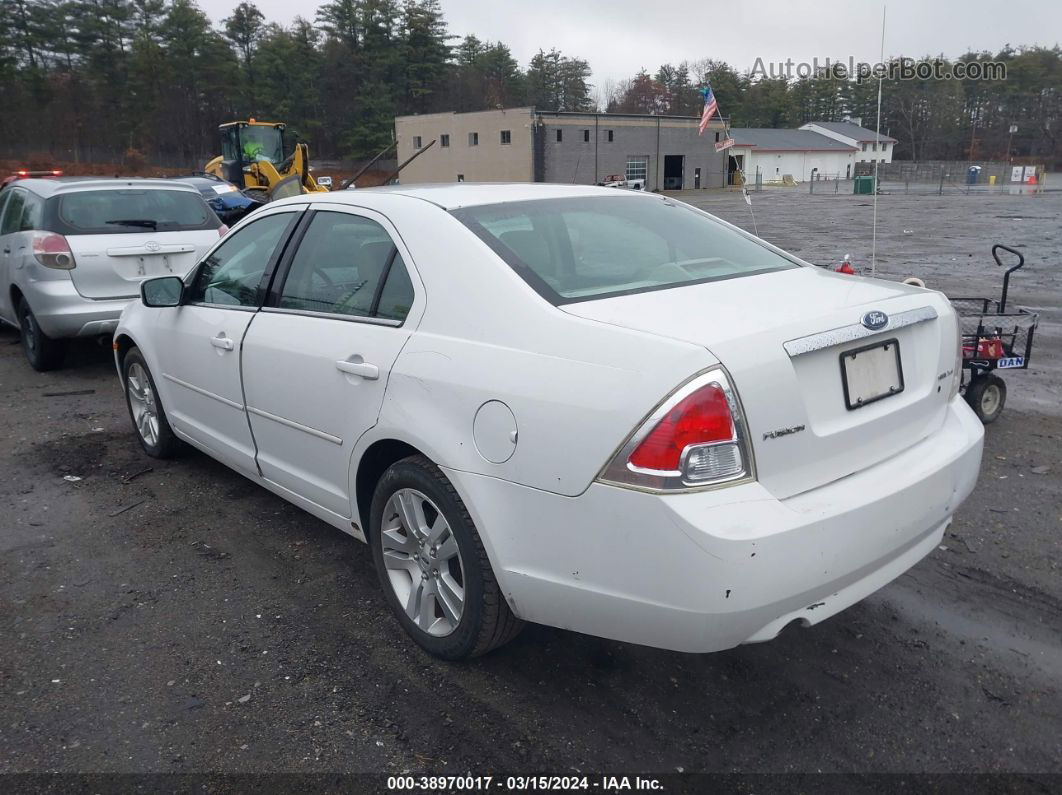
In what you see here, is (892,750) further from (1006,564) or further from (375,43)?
(375,43)

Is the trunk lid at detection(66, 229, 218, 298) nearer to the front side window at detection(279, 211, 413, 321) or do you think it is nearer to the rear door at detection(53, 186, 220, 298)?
the rear door at detection(53, 186, 220, 298)

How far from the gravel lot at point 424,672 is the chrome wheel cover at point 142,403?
2.35 feet

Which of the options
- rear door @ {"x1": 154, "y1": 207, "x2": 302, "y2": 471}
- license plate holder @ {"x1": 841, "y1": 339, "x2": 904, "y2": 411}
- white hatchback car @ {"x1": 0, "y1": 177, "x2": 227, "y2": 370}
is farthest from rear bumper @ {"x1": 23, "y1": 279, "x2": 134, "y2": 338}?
license plate holder @ {"x1": 841, "y1": 339, "x2": 904, "y2": 411}

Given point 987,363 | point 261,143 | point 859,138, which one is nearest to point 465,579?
point 987,363

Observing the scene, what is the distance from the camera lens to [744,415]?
7.52 feet

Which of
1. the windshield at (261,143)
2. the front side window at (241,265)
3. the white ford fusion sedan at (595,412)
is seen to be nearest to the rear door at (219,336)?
the front side window at (241,265)

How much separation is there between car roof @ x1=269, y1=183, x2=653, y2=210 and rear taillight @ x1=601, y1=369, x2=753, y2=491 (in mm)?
1397

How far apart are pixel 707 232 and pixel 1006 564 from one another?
2019 mm

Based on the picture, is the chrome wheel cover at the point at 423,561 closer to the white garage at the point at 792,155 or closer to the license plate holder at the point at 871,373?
the license plate holder at the point at 871,373

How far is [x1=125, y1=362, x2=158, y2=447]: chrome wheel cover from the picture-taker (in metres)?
5.18

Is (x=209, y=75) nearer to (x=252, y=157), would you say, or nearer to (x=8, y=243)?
(x=252, y=157)

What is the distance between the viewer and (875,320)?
105 inches

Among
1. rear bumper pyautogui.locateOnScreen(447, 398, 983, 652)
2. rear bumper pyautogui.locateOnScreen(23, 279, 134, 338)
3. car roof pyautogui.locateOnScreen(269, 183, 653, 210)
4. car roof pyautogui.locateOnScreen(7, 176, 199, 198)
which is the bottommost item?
rear bumper pyautogui.locateOnScreen(447, 398, 983, 652)

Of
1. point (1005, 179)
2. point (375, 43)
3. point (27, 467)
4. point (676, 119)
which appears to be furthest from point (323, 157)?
point (27, 467)
